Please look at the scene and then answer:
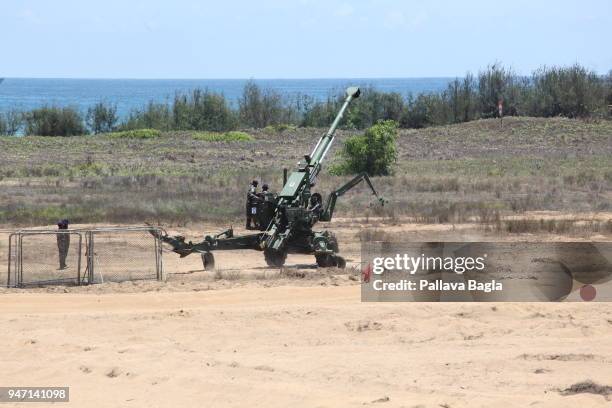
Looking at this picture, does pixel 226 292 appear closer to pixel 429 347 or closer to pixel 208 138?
pixel 429 347

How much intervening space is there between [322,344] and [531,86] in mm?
67846

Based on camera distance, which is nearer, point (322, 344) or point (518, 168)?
point (322, 344)

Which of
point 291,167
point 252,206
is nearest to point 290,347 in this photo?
point 252,206

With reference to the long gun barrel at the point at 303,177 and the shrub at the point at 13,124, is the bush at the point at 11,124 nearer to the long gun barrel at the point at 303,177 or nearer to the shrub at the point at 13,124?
the shrub at the point at 13,124

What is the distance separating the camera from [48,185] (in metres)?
35.7

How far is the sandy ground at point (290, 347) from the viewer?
1202 cm

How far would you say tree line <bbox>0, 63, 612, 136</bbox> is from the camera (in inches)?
2781

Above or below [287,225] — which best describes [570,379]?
below

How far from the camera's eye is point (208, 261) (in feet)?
68.2

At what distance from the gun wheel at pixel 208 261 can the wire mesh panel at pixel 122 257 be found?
98 centimetres

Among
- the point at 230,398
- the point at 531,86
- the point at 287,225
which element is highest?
the point at 531,86

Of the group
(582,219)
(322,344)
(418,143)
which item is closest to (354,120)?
(418,143)

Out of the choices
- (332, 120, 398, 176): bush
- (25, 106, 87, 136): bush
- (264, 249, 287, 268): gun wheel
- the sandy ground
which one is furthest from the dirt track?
(25, 106, 87, 136): bush

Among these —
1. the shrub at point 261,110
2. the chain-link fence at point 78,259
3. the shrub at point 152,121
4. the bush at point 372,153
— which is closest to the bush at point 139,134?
the shrub at point 152,121
